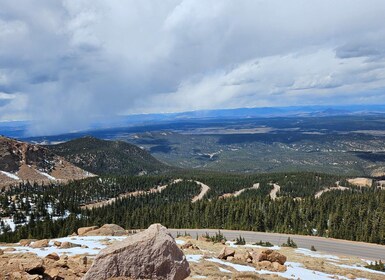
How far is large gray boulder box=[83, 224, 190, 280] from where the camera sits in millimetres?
25922

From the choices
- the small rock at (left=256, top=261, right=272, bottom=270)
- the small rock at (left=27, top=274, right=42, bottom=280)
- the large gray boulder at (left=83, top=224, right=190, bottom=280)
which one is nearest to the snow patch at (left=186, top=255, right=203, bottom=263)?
the small rock at (left=256, top=261, right=272, bottom=270)

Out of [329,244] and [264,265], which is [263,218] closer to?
[329,244]

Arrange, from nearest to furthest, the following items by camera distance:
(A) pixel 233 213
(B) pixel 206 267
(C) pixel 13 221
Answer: (B) pixel 206 267, (A) pixel 233 213, (C) pixel 13 221

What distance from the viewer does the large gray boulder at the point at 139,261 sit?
25.9 meters

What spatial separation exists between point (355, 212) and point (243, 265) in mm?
106914

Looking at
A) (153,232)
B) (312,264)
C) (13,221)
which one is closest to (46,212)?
(13,221)

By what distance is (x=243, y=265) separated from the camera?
45.7 m

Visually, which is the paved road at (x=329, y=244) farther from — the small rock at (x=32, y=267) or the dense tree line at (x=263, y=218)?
the small rock at (x=32, y=267)

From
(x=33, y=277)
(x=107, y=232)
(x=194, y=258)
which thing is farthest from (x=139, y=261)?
(x=107, y=232)

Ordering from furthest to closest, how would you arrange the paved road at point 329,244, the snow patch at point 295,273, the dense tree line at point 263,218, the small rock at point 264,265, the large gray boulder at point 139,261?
the dense tree line at point 263,218 < the paved road at point 329,244 < the small rock at point 264,265 < the snow patch at point 295,273 < the large gray boulder at point 139,261

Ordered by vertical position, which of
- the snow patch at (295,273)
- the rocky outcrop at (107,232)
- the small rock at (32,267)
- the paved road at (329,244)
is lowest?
the paved road at (329,244)

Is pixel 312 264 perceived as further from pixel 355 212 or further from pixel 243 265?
pixel 355 212

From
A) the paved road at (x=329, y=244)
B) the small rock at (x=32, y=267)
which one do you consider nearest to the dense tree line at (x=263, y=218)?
the paved road at (x=329, y=244)

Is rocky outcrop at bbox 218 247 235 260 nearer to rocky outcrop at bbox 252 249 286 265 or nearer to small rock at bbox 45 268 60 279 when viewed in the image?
rocky outcrop at bbox 252 249 286 265
